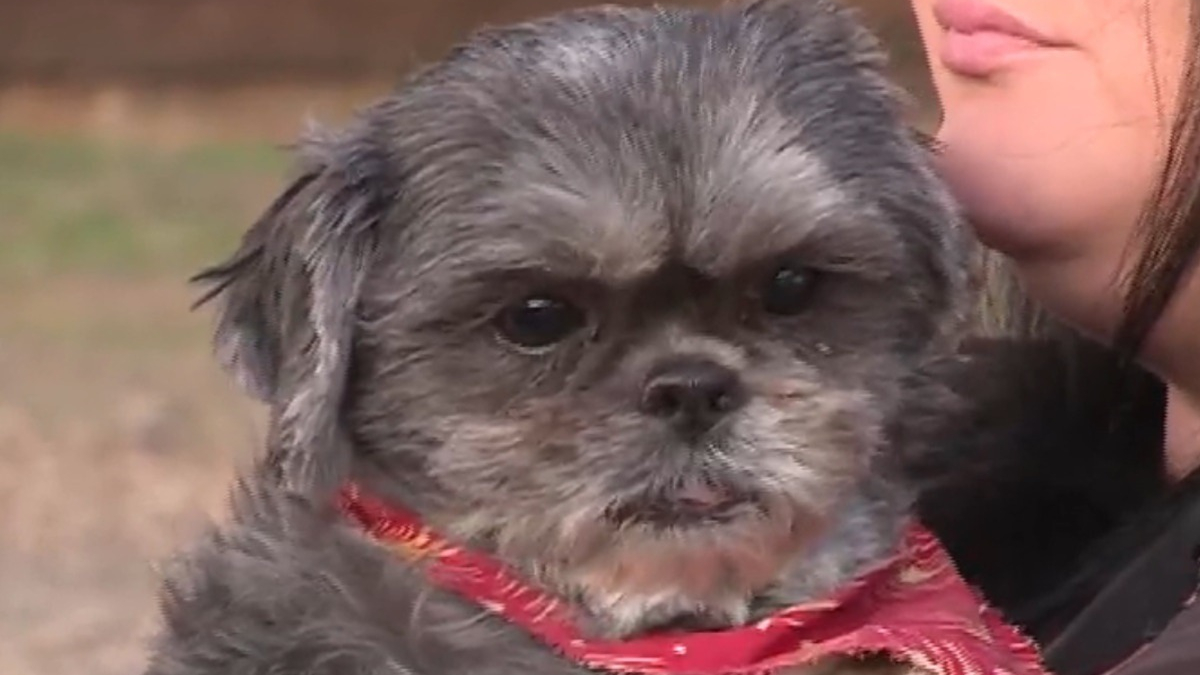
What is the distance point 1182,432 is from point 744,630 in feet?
1.24

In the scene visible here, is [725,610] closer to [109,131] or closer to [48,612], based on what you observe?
[48,612]

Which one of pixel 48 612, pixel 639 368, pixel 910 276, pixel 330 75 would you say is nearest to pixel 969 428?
pixel 910 276

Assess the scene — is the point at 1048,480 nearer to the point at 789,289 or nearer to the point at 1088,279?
the point at 1088,279

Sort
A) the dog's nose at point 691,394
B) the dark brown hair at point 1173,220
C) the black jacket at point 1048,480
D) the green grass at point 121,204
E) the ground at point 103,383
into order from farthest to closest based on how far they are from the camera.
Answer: the green grass at point 121,204
the ground at point 103,383
the black jacket at point 1048,480
the dark brown hair at point 1173,220
the dog's nose at point 691,394

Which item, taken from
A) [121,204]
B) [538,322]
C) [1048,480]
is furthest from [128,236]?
[538,322]

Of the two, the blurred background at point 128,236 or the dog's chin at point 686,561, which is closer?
the dog's chin at point 686,561

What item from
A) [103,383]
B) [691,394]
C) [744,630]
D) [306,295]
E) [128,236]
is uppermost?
[128,236]

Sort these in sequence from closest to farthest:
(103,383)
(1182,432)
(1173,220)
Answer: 1. (1173,220)
2. (1182,432)
3. (103,383)

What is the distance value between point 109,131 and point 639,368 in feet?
9.49

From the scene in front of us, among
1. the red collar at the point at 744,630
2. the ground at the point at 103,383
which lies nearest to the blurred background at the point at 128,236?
the ground at the point at 103,383

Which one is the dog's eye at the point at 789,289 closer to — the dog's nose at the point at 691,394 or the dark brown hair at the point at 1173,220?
the dog's nose at the point at 691,394

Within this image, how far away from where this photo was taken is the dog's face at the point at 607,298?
3.00ft

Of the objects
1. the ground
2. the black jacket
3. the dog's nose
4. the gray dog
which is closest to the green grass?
the ground

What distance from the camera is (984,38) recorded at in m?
1.14
